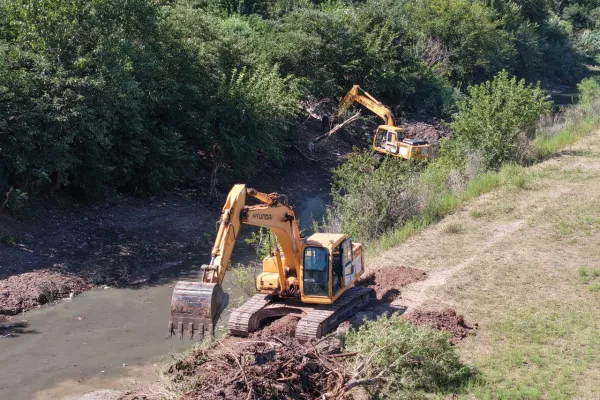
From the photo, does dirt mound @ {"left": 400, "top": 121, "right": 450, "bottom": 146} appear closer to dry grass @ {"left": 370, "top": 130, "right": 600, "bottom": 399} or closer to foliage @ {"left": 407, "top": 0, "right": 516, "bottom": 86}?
foliage @ {"left": 407, "top": 0, "right": 516, "bottom": 86}

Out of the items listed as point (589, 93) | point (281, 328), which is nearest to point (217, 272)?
point (281, 328)

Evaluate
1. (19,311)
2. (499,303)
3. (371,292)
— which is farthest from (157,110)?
(499,303)

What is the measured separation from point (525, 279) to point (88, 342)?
1024 centimetres

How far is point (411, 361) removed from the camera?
12.9m

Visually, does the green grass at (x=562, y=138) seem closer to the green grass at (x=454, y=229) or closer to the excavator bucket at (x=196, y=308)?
the green grass at (x=454, y=229)

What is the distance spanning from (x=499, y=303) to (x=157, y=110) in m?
→ 15.3

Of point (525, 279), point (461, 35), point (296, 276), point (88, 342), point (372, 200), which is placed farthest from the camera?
point (461, 35)

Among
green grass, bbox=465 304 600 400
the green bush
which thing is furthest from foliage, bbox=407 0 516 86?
green grass, bbox=465 304 600 400

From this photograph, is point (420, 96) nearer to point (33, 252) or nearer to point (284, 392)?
point (33, 252)

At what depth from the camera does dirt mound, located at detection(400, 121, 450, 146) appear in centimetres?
3722

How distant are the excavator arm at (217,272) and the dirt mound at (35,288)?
795 cm

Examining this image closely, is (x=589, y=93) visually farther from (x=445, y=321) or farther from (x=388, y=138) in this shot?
(x=445, y=321)

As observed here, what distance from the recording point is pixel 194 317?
11.9 metres

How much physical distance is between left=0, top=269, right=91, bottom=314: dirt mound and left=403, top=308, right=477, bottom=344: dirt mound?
9.34m
